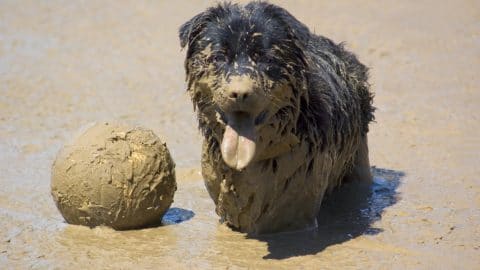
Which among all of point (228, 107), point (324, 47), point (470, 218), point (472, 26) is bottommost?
point (470, 218)

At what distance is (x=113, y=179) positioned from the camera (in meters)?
6.61

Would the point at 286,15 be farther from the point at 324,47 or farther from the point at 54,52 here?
the point at 54,52

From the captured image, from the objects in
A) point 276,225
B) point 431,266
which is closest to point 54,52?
point 276,225

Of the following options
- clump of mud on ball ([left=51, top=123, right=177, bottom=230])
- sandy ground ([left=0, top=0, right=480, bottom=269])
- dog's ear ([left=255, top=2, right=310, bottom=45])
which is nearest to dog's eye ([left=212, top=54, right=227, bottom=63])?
dog's ear ([left=255, top=2, right=310, bottom=45])

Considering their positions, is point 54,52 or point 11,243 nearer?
point 11,243

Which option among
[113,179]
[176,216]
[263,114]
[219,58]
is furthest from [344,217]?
[219,58]

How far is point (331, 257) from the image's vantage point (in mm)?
6172

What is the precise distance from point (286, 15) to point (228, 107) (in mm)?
1007

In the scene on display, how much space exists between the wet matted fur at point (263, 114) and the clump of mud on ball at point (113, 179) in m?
0.46

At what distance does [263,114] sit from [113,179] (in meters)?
1.49

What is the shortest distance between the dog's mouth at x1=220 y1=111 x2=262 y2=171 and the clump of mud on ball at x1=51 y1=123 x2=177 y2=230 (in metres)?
1.18

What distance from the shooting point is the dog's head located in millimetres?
5703

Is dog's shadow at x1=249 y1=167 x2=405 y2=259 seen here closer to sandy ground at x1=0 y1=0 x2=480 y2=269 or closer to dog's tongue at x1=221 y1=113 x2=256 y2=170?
sandy ground at x1=0 y1=0 x2=480 y2=269

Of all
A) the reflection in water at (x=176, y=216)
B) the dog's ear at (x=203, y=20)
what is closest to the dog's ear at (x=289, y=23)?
the dog's ear at (x=203, y=20)
